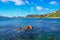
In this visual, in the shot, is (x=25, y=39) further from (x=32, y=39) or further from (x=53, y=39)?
(x=53, y=39)

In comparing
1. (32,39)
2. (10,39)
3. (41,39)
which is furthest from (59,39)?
(10,39)

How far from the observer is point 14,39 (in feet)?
104

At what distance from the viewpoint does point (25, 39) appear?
105ft

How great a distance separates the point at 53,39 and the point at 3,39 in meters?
11.6

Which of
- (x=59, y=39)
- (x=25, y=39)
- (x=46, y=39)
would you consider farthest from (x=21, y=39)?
(x=59, y=39)

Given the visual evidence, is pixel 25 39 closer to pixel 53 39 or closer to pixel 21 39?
pixel 21 39

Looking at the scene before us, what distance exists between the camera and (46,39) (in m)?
32.5

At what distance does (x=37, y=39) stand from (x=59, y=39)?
514 centimetres

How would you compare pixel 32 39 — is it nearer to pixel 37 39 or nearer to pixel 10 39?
pixel 37 39

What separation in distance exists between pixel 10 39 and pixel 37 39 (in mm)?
6198

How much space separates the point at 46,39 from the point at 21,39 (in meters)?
5.83

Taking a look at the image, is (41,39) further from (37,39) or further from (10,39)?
(10,39)

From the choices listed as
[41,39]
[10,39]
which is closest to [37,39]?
[41,39]

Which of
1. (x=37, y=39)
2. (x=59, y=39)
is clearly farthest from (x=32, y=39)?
(x=59, y=39)
